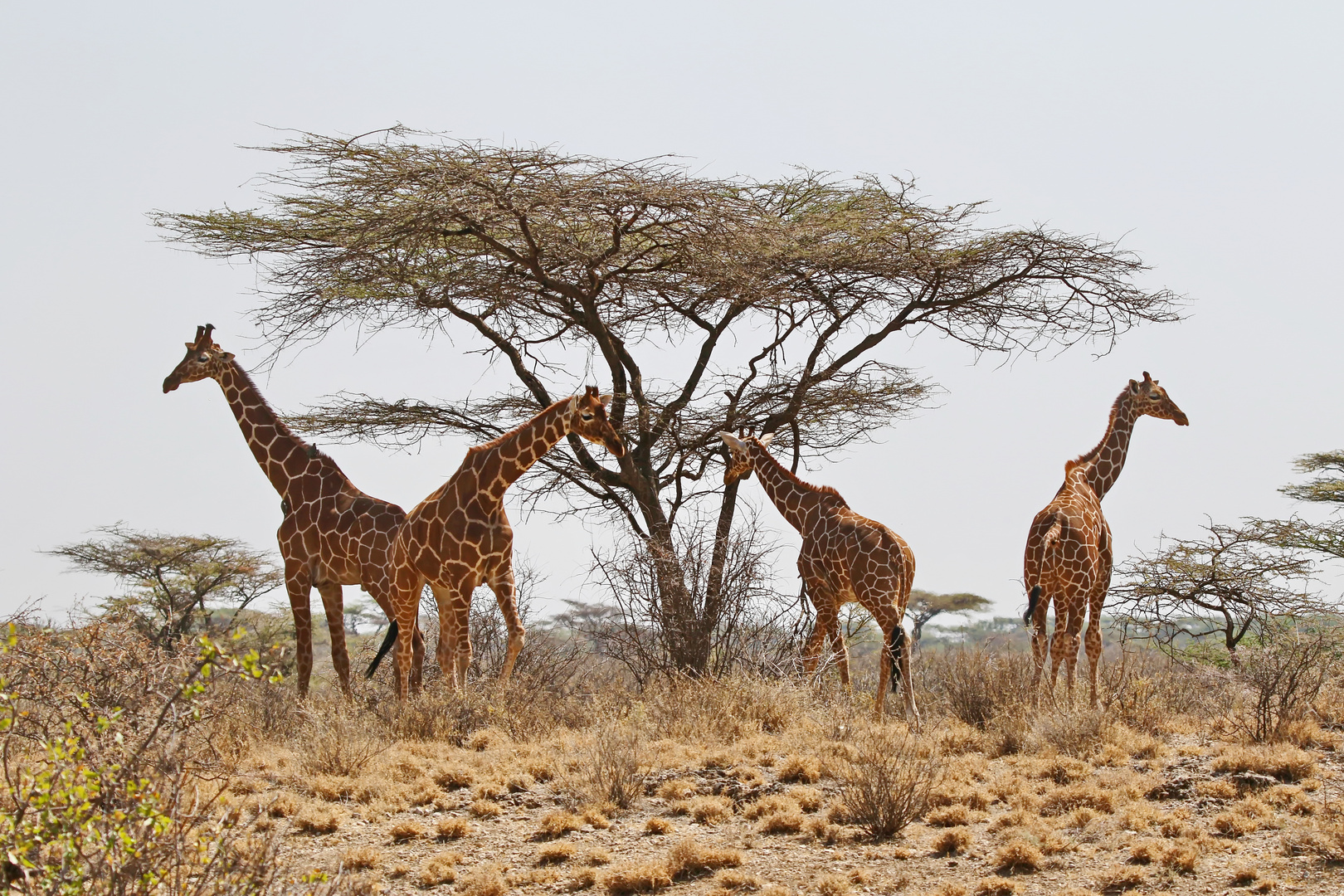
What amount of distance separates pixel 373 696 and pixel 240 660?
6.45 meters

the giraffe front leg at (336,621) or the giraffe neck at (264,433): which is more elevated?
the giraffe neck at (264,433)

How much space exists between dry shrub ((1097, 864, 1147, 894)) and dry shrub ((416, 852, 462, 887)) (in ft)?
10.0

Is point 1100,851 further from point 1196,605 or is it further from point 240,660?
point 1196,605

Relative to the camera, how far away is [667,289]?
14680mm

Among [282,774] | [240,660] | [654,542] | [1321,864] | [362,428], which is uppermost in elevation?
[362,428]

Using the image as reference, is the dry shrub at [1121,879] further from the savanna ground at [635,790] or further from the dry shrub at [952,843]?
the dry shrub at [952,843]

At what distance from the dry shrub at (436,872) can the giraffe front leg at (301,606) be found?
4.40m

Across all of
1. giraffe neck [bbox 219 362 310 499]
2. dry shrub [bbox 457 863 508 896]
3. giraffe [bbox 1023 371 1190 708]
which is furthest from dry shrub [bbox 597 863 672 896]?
giraffe neck [bbox 219 362 310 499]

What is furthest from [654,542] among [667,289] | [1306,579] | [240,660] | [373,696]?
[1306,579]

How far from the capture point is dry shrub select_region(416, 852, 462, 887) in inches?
244

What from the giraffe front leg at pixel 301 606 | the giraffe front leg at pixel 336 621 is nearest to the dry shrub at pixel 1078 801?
the giraffe front leg at pixel 336 621

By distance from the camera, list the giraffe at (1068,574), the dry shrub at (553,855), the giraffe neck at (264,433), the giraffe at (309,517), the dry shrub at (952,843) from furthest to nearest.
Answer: the giraffe neck at (264,433) → the giraffe at (1068,574) → the giraffe at (309,517) → the dry shrub at (952,843) → the dry shrub at (553,855)

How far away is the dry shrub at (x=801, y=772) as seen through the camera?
7.80 m

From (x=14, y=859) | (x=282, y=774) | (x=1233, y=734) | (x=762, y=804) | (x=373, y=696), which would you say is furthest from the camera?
(x=373, y=696)
